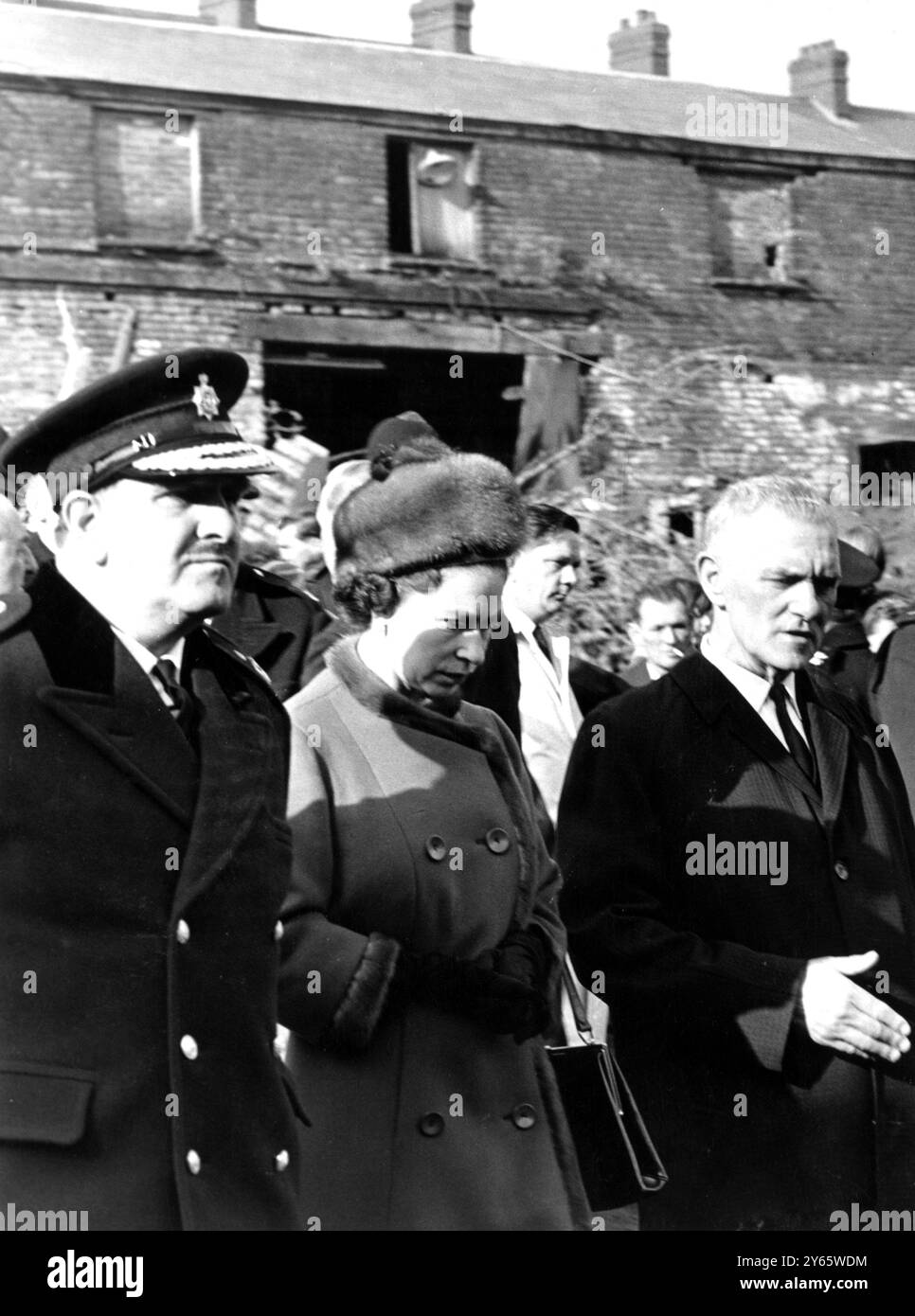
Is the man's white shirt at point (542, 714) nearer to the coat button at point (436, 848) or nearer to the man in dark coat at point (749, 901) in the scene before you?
the man in dark coat at point (749, 901)

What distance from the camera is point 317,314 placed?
6.51 metres

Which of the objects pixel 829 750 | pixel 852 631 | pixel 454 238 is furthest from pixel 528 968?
pixel 454 238

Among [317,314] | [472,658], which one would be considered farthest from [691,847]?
[317,314]

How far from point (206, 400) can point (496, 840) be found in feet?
2.96

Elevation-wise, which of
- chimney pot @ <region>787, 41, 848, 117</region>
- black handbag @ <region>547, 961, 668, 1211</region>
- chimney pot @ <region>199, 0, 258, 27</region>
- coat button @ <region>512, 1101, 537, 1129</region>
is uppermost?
chimney pot @ <region>199, 0, 258, 27</region>

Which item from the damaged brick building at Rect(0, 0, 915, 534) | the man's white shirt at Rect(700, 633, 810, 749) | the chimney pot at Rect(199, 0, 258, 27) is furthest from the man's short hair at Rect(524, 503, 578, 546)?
the chimney pot at Rect(199, 0, 258, 27)

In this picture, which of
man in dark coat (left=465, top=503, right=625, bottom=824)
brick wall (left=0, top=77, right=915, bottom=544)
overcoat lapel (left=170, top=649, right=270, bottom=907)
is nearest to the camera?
overcoat lapel (left=170, top=649, right=270, bottom=907)

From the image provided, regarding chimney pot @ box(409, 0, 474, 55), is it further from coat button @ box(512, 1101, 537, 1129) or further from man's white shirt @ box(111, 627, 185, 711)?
coat button @ box(512, 1101, 537, 1129)

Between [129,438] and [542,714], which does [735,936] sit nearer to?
[129,438]

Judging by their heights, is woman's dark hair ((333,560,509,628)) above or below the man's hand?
above

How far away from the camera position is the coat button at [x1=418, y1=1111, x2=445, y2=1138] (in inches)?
122

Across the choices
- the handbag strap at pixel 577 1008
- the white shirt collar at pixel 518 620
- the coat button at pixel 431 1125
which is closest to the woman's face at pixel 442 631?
the coat button at pixel 431 1125

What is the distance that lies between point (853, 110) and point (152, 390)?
4054mm

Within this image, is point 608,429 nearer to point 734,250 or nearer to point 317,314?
point 734,250
